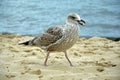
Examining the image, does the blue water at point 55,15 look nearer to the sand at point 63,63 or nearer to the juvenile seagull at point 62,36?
the sand at point 63,63

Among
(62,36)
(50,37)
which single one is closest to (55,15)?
(50,37)

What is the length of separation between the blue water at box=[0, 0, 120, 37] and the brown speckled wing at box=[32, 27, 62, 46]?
4807mm

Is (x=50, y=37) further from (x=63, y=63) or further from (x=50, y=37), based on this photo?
(x=63, y=63)

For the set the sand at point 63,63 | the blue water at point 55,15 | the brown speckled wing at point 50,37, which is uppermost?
the brown speckled wing at point 50,37

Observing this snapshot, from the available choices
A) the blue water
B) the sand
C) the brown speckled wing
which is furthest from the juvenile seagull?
the blue water

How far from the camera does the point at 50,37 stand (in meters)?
7.57

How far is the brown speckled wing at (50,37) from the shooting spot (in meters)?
7.43

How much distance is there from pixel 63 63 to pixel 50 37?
1.83 feet

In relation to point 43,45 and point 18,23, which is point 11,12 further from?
point 43,45

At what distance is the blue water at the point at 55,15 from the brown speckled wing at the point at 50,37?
4.81 metres

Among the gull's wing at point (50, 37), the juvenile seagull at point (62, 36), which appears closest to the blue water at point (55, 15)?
the gull's wing at point (50, 37)

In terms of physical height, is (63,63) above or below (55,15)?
above

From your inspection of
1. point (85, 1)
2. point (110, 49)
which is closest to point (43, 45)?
point (110, 49)

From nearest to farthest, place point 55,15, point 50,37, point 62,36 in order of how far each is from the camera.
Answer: point 62,36, point 50,37, point 55,15
